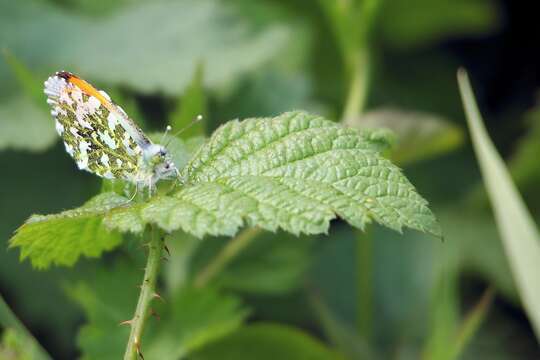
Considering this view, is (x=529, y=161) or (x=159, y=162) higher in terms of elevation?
(x=529, y=161)

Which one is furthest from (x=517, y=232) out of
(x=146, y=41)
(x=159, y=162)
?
(x=146, y=41)

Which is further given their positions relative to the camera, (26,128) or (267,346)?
(26,128)

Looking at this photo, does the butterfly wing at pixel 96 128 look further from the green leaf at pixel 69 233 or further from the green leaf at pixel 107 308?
the green leaf at pixel 107 308

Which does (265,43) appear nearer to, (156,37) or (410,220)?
(156,37)

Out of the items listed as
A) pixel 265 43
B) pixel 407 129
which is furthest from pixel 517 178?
pixel 265 43

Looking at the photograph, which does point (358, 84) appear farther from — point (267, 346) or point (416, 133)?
point (267, 346)

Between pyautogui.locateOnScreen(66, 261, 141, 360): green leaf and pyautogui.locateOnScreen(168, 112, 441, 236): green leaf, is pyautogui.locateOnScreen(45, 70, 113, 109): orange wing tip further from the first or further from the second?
pyautogui.locateOnScreen(66, 261, 141, 360): green leaf

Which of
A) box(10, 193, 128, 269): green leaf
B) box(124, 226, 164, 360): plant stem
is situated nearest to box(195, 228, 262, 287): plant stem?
box(10, 193, 128, 269): green leaf

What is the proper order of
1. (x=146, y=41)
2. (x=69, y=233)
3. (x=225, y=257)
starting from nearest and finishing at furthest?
1. (x=69, y=233)
2. (x=225, y=257)
3. (x=146, y=41)
